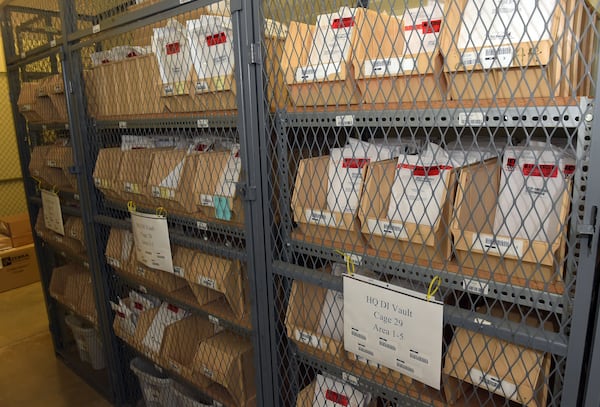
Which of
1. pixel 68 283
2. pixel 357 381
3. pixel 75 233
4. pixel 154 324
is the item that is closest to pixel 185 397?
pixel 154 324

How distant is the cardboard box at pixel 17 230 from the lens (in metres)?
4.52

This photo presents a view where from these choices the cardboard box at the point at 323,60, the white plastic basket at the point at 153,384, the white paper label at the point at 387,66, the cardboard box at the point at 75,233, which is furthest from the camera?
the cardboard box at the point at 75,233

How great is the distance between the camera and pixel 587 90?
111 centimetres

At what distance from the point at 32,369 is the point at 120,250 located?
157 cm

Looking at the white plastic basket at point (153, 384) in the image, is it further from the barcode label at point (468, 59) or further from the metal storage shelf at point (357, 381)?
the barcode label at point (468, 59)

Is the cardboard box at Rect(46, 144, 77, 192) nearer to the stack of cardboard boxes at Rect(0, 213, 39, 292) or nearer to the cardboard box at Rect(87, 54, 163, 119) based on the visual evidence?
the cardboard box at Rect(87, 54, 163, 119)

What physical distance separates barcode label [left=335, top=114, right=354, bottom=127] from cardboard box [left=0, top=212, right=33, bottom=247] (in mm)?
4473

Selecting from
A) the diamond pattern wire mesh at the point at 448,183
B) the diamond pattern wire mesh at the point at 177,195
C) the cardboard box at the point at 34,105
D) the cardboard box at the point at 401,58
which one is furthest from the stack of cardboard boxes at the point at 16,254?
the cardboard box at the point at 401,58

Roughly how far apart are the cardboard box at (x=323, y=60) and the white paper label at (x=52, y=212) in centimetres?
206

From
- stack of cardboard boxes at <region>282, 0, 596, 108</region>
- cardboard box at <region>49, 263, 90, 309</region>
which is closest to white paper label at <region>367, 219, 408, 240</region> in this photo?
stack of cardboard boxes at <region>282, 0, 596, 108</region>

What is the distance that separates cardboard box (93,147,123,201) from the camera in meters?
2.14

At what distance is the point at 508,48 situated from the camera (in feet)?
3.26

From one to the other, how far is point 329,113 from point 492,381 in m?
0.88

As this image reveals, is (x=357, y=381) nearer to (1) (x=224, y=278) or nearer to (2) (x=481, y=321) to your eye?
(2) (x=481, y=321)
